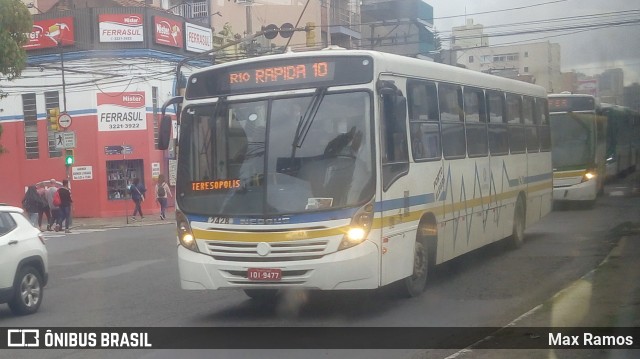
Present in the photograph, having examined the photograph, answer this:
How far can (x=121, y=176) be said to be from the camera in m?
37.3

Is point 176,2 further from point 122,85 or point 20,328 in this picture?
point 20,328

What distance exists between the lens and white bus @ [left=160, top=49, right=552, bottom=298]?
9484 mm

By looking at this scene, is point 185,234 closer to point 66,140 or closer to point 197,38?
point 66,140

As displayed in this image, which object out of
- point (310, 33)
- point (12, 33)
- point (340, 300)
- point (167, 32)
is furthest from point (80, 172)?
point (340, 300)

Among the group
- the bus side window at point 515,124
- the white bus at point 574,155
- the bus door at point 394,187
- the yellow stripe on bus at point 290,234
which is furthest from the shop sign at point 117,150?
the bus door at point 394,187

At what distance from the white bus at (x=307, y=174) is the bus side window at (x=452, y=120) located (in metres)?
0.62

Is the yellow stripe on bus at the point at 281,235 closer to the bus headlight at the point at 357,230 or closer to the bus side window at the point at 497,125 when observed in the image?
the bus headlight at the point at 357,230

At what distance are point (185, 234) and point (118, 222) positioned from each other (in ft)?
81.6

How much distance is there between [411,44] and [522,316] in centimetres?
1038

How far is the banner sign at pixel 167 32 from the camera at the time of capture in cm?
3700

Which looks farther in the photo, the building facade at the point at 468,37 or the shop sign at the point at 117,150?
the shop sign at the point at 117,150

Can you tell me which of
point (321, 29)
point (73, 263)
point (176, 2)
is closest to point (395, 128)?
point (73, 263)

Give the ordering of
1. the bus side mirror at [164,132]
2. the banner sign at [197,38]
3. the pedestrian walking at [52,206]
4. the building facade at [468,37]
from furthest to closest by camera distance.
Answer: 1. the banner sign at [197,38]
2. the pedestrian walking at [52,206]
3. the building facade at [468,37]
4. the bus side mirror at [164,132]

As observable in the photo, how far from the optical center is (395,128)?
10.2 m
